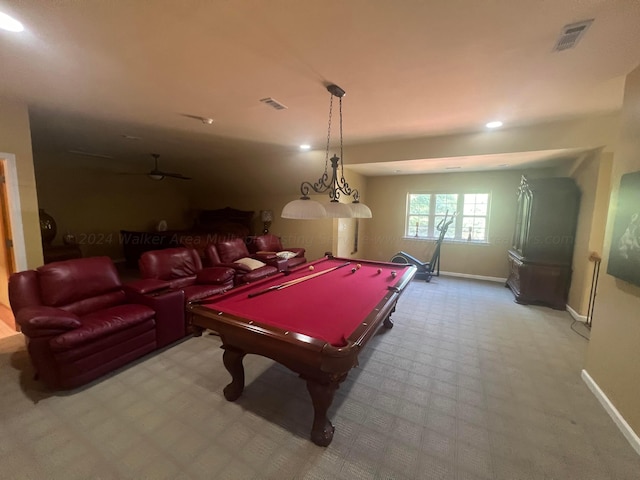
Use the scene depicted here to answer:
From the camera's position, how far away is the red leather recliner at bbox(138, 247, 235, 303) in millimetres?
3311

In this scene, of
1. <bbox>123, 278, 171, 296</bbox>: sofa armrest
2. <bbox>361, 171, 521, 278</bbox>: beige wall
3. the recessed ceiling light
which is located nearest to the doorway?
<bbox>123, 278, 171, 296</bbox>: sofa armrest

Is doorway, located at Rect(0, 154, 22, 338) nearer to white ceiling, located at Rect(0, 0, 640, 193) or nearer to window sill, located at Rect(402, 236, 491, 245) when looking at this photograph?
white ceiling, located at Rect(0, 0, 640, 193)

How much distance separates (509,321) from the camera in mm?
3752

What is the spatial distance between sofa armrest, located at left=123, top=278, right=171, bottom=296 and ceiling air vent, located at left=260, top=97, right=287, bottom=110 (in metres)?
2.40

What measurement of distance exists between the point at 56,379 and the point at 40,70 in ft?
8.72

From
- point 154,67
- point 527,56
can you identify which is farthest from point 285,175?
point 527,56

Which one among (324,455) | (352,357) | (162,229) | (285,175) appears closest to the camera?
(352,357)

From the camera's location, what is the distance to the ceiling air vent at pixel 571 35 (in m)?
1.61

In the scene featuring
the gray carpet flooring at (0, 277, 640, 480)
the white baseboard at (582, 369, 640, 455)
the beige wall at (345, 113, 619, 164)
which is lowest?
the gray carpet flooring at (0, 277, 640, 480)

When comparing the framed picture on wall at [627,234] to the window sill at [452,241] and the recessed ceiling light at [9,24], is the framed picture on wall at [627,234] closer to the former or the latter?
the window sill at [452,241]

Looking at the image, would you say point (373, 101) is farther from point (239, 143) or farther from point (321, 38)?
point (239, 143)

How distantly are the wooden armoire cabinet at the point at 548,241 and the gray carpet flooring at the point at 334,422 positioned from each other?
1707 millimetres

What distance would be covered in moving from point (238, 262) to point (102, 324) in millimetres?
2044

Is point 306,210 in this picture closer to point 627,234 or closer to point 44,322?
point 44,322
